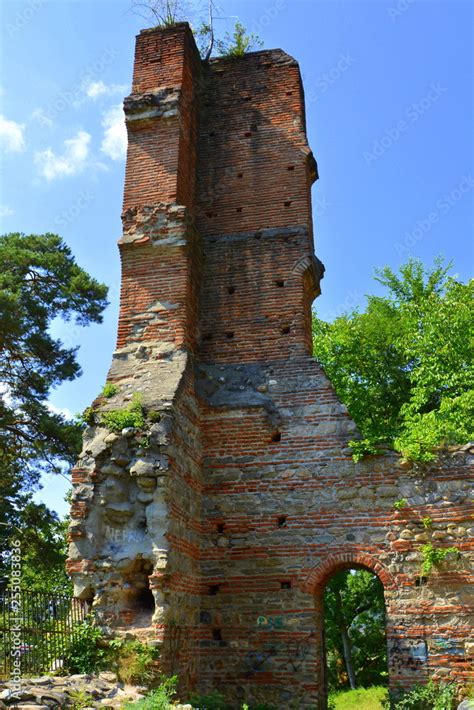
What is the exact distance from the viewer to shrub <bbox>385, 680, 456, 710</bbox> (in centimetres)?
789

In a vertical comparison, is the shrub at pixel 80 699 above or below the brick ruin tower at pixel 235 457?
below

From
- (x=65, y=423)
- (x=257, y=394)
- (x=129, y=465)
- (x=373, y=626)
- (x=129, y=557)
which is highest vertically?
(x=65, y=423)

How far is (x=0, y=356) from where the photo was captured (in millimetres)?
16125

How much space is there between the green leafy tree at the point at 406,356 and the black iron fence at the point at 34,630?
8.49 m

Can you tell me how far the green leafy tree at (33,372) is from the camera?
603 inches

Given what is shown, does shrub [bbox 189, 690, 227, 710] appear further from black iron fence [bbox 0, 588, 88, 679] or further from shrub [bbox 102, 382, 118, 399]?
shrub [bbox 102, 382, 118, 399]

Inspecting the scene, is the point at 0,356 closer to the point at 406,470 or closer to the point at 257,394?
the point at 257,394

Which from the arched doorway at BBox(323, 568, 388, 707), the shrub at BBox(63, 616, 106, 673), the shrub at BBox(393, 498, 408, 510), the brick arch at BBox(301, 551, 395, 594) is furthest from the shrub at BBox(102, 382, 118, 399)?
the arched doorway at BBox(323, 568, 388, 707)

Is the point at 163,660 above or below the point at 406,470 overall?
below

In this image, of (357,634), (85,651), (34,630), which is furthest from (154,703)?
(357,634)

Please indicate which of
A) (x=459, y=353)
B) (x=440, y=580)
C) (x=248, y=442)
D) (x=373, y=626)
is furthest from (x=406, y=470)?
(x=373, y=626)

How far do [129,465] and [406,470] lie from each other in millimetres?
3789

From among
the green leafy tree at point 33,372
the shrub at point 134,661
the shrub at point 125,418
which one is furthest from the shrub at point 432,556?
the green leafy tree at point 33,372

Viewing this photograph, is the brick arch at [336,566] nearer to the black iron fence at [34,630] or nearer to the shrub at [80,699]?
the black iron fence at [34,630]
